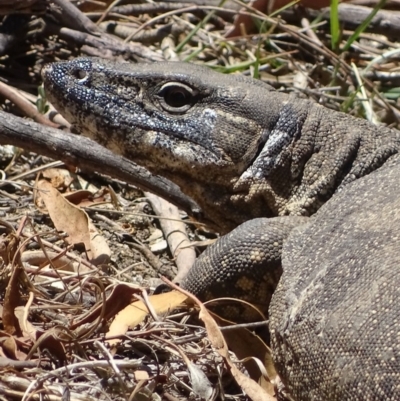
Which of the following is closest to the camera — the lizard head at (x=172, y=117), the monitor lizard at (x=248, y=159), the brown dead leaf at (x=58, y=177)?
the monitor lizard at (x=248, y=159)

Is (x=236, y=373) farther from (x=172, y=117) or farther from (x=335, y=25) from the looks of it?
(x=335, y=25)

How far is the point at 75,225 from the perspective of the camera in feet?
17.3

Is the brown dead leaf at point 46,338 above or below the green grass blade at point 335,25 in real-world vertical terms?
below

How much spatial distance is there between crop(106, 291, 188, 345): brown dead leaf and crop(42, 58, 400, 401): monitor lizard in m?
0.21

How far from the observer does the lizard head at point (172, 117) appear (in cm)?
477

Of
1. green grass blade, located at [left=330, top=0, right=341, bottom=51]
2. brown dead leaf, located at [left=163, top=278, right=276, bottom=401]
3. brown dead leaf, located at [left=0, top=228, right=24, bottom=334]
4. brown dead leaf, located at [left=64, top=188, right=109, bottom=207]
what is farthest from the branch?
green grass blade, located at [left=330, top=0, right=341, bottom=51]

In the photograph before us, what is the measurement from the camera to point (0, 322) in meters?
4.06

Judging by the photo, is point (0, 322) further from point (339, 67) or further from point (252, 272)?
point (339, 67)

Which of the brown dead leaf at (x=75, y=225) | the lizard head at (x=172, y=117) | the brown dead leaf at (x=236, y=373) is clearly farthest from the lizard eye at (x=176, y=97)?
the brown dead leaf at (x=236, y=373)

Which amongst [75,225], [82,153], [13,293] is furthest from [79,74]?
[13,293]

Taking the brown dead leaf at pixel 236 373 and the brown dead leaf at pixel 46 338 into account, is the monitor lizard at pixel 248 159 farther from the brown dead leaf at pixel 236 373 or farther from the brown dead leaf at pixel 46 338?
the brown dead leaf at pixel 46 338

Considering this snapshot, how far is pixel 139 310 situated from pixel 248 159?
3.55 feet

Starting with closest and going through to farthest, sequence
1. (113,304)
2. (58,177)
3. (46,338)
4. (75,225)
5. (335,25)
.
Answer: (46,338)
(113,304)
(75,225)
(58,177)
(335,25)

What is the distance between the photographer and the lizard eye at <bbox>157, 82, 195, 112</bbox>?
15.9 feet
